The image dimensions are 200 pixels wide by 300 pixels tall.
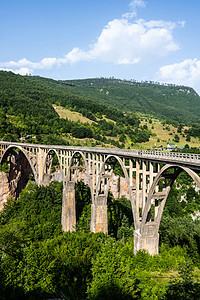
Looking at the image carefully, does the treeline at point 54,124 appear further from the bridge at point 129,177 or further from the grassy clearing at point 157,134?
the bridge at point 129,177

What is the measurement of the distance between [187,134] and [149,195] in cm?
11202

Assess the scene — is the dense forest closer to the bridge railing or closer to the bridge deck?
the bridge deck

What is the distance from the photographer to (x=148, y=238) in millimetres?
24000

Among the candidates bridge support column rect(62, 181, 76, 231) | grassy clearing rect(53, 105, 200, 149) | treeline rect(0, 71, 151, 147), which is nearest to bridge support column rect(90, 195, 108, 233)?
bridge support column rect(62, 181, 76, 231)

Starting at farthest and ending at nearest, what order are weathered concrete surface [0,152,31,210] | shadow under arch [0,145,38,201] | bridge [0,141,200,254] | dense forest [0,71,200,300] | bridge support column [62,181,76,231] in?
shadow under arch [0,145,38,201] < weathered concrete surface [0,152,31,210] < bridge support column [62,181,76,231] < bridge [0,141,200,254] < dense forest [0,71,200,300]

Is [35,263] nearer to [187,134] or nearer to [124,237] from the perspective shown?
[124,237]

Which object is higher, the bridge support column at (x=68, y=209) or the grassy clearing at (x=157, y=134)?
the grassy clearing at (x=157, y=134)

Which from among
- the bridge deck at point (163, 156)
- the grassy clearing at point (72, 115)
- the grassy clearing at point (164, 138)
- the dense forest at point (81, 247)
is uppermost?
the grassy clearing at point (72, 115)

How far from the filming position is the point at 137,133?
Answer: 377 ft

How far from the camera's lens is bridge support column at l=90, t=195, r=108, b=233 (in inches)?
1314

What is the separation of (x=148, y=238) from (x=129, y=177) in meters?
6.74

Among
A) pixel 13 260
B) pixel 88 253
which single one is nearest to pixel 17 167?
pixel 88 253

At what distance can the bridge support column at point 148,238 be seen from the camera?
78.1ft

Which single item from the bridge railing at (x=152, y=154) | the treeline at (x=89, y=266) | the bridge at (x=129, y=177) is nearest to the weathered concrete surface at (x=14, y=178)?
the bridge at (x=129, y=177)
